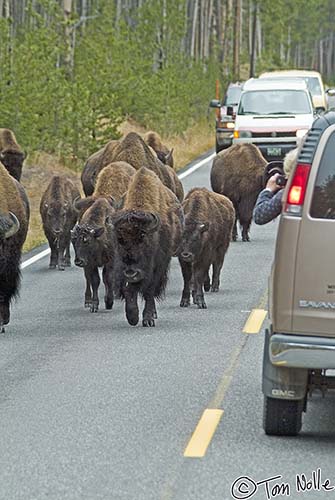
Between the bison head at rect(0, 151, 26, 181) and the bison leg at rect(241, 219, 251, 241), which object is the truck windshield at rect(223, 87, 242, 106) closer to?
the bison head at rect(0, 151, 26, 181)

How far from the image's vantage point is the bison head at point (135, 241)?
1315 centimetres

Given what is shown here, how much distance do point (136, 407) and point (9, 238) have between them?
4437mm

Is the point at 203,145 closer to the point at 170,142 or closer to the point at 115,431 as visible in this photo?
the point at 170,142

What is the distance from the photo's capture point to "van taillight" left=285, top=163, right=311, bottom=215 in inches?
329

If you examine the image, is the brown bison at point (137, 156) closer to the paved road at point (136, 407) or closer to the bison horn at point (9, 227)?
the paved road at point (136, 407)

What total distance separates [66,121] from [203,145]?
992cm

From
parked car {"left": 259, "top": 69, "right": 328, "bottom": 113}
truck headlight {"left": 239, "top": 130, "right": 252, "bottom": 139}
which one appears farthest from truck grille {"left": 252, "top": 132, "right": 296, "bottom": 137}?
parked car {"left": 259, "top": 69, "right": 328, "bottom": 113}

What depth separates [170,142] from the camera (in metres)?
38.0

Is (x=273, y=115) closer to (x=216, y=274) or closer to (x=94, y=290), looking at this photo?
(x=216, y=274)

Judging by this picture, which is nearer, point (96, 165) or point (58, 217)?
point (58, 217)

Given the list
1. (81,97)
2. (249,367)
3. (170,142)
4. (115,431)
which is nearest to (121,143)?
(249,367)

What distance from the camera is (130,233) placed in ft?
43.3

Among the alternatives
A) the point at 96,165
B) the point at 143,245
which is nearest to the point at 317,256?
the point at 143,245

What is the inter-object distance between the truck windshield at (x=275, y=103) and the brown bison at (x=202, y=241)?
15.6 m
